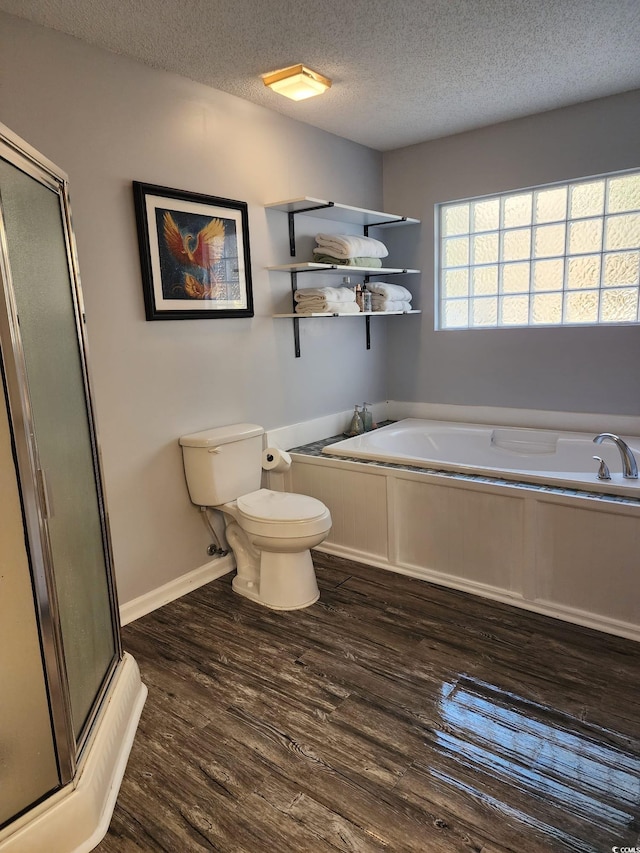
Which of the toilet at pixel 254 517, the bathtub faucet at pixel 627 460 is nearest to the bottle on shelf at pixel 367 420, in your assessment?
the toilet at pixel 254 517

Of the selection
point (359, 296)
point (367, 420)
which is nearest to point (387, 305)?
point (359, 296)

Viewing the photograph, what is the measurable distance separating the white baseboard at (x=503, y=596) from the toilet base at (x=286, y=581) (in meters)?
0.50

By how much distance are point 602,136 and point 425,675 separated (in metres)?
2.87

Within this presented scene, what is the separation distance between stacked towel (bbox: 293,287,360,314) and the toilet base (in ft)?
4.33

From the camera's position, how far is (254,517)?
258 centimetres

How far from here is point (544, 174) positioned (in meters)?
3.29

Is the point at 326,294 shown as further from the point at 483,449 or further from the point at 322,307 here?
the point at 483,449

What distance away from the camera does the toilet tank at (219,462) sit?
8.89 feet

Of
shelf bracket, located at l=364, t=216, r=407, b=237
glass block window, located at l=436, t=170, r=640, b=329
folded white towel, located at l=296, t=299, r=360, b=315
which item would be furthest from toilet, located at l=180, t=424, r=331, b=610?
glass block window, located at l=436, t=170, r=640, b=329

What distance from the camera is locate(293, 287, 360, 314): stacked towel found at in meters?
3.13

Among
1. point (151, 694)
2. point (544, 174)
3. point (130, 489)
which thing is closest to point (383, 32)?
point (544, 174)

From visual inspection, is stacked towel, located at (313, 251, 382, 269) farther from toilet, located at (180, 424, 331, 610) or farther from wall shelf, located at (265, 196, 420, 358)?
toilet, located at (180, 424, 331, 610)

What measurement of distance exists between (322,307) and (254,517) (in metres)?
1.23

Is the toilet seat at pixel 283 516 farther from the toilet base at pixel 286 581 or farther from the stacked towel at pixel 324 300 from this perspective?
the stacked towel at pixel 324 300
